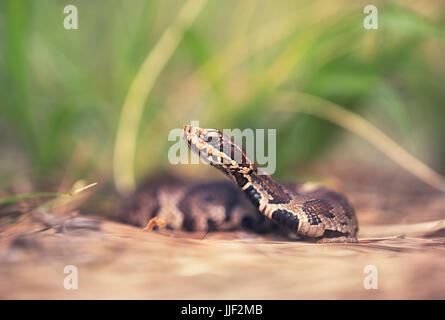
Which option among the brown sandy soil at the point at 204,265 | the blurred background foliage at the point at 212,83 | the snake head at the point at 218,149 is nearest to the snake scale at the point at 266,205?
the snake head at the point at 218,149

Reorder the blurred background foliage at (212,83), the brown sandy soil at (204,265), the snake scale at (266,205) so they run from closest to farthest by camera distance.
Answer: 1. the brown sandy soil at (204,265)
2. the snake scale at (266,205)
3. the blurred background foliage at (212,83)

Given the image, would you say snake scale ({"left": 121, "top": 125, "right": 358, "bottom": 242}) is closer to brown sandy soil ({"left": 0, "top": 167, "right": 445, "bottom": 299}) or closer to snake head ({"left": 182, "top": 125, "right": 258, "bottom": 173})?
snake head ({"left": 182, "top": 125, "right": 258, "bottom": 173})

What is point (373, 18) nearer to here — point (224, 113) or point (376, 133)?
point (376, 133)

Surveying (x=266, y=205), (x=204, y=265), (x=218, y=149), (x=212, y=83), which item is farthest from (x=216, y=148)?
(x=212, y=83)

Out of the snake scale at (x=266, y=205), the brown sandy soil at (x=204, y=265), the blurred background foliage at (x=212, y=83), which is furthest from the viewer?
the blurred background foliage at (x=212, y=83)

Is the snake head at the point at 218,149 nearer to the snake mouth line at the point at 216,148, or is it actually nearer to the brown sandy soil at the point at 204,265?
the snake mouth line at the point at 216,148
